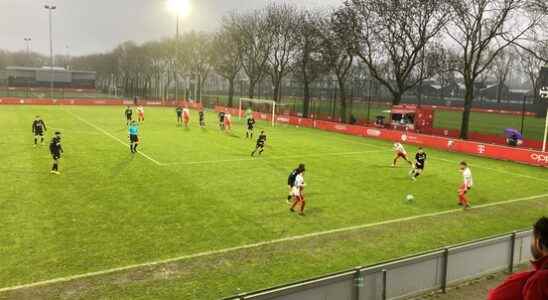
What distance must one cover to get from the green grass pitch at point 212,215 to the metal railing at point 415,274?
2.37 meters

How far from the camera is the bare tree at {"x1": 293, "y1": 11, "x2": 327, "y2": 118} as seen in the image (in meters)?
59.8

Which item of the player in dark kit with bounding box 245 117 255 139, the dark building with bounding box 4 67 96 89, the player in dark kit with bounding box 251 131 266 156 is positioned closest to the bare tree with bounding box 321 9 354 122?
the player in dark kit with bounding box 245 117 255 139

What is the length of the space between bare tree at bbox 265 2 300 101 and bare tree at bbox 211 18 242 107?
9.19m

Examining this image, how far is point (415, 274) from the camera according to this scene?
932cm

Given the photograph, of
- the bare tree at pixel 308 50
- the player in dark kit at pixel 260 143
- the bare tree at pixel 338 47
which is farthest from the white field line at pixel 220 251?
the bare tree at pixel 308 50

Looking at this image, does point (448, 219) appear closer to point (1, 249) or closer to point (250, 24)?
point (1, 249)

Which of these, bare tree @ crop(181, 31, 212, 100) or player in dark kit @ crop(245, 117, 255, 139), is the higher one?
bare tree @ crop(181, 31, 212, 100)

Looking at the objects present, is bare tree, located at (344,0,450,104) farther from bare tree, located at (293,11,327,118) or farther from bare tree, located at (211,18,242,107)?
bare tree, located at (211,18,242,107)

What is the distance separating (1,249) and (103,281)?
11.9ft

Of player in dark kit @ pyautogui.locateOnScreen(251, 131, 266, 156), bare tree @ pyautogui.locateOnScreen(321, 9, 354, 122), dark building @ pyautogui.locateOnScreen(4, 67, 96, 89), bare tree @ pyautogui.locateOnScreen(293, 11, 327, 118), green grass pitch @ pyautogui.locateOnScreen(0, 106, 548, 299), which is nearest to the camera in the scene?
green grass pitch @ pyautogui.locateOnScreen(0, 106, 548, 299)

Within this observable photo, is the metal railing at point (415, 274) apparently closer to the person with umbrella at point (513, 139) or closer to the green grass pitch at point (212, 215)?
the green grass pitch at point (212, 215)

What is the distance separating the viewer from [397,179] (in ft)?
75.3

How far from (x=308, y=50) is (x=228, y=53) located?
83.6ft

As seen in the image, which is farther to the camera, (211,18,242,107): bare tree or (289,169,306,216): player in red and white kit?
(211,18,242,107): bare tree
